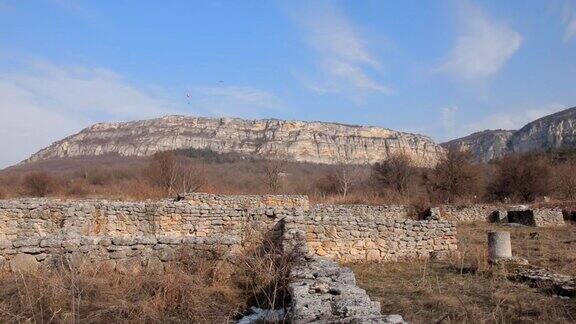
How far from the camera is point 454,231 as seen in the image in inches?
512

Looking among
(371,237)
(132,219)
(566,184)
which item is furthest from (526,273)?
(566,184)

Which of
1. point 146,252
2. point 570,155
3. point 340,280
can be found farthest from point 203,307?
point 570,155

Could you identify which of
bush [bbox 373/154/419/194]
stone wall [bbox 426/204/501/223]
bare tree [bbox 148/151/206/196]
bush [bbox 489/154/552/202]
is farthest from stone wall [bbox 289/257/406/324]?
bush [bbox 373/154/419/194]

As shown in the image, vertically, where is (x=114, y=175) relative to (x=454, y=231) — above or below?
above

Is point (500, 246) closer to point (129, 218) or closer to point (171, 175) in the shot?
point (129, 218)

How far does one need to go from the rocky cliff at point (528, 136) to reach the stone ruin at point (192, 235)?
12274cm

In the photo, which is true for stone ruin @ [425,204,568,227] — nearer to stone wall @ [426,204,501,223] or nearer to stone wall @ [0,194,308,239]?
stone wall @ [426,204,501,223]

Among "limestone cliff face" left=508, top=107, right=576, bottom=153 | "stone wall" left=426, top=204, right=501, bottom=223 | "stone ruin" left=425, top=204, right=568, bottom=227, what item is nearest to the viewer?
"stone ruin" left=425, top=204, right=568, bottom=227

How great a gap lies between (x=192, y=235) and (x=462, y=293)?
25.6 ft

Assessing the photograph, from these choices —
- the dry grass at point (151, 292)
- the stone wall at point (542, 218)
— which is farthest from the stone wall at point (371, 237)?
the stone wall at point (542, 218)

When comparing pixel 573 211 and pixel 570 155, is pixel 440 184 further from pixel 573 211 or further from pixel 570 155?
pixel 570 155

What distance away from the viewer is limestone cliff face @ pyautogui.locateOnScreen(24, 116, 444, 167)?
12200cm

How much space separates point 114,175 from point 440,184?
4353cm

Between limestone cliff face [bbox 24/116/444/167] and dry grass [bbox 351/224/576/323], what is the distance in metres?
104
